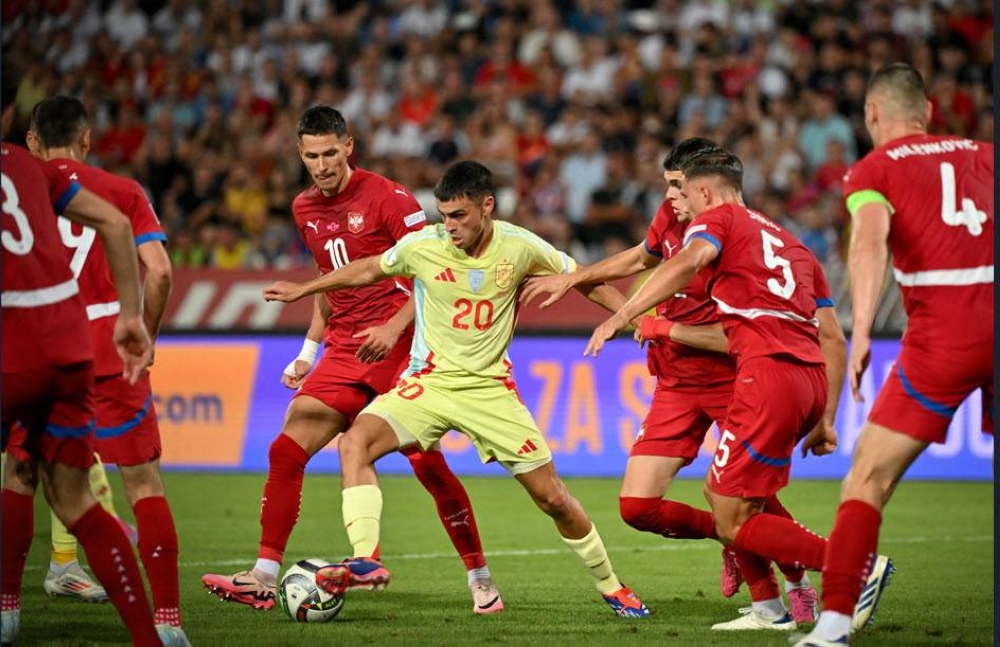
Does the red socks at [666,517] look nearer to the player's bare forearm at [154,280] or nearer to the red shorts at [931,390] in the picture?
the red shorts at [931,390]

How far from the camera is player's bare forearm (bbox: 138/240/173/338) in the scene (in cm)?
650

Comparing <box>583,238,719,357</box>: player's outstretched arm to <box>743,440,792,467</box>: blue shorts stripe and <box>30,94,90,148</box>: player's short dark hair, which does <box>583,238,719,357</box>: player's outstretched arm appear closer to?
<box>743,440,792,467</box>: blue shorts stripe

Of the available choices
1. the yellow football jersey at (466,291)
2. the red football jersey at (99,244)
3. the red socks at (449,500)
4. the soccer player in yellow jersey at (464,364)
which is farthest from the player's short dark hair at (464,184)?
the red football jersey at (99,244)

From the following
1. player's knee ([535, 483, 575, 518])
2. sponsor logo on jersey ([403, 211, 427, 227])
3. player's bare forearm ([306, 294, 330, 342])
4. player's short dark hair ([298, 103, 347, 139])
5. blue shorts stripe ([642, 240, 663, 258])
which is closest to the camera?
player's knee ([535, 483, 575, 518])

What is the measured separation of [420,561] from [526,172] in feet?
31.7

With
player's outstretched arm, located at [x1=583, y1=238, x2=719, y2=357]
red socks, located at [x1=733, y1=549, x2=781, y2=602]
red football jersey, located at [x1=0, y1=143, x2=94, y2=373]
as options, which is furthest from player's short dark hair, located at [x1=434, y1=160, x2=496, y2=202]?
red football jersey, located at [x1=0, y1=143, x2=94, y2=373]

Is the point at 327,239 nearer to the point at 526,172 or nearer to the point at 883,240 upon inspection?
the point at 883,240

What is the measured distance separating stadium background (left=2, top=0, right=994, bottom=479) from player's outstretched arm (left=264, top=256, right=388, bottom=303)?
6.65 metres

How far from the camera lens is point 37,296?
5.69 m

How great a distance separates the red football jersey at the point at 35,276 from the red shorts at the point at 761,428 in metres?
2.89

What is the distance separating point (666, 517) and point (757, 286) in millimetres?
1395

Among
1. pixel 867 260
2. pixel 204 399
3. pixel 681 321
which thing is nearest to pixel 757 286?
pixel 681 321

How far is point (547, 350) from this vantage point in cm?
1459

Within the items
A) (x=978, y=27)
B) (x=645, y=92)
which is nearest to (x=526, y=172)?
(x=645, y=92)
